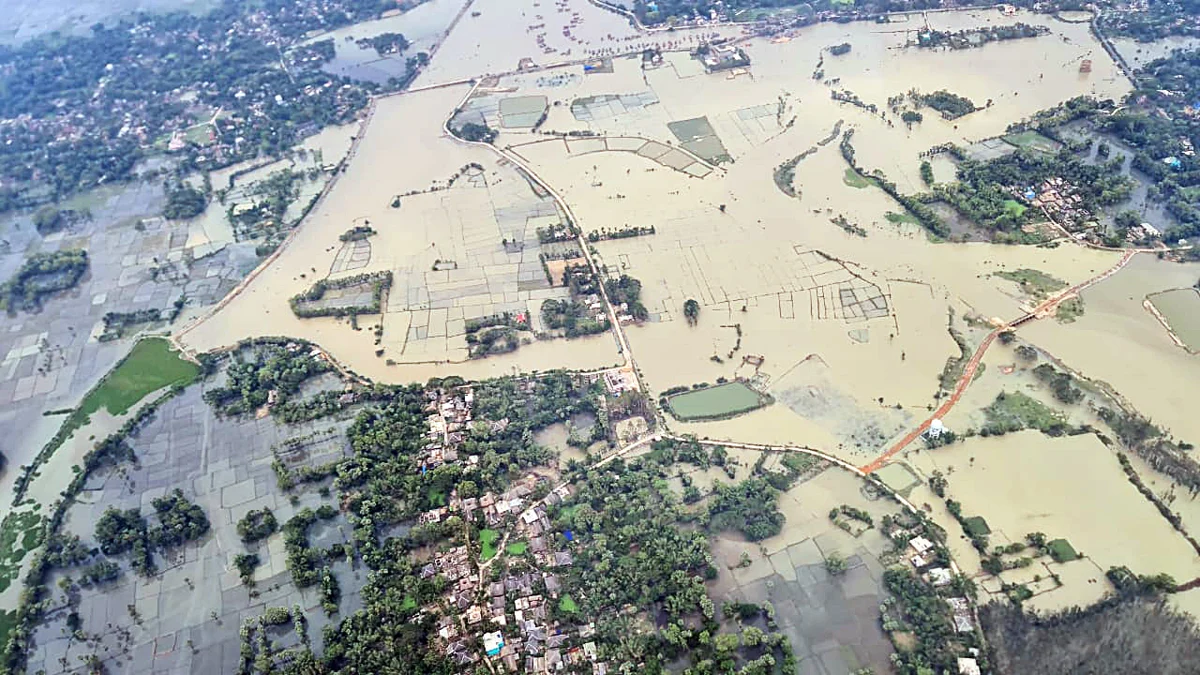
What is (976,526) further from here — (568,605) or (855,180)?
(855,180)

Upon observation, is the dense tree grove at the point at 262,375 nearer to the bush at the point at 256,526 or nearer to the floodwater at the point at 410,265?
the floodwater at the point at 410,265

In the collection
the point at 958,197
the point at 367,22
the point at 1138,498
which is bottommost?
the point at 1138,498

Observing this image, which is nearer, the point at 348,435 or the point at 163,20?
the point at 348,435

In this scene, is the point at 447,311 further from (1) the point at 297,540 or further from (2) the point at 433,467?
(1) the point at 297,540

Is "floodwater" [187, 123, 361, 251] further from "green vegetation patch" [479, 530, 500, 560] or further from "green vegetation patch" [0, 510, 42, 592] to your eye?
"green vegetation patch" [479, 530, 500, 560]

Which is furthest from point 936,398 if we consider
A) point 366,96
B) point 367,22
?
point 367,22

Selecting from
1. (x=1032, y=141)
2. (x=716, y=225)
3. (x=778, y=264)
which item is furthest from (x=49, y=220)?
(x=1032, y=141)

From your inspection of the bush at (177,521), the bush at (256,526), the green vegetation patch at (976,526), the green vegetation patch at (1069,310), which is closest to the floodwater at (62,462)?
the bush at (177,521)
